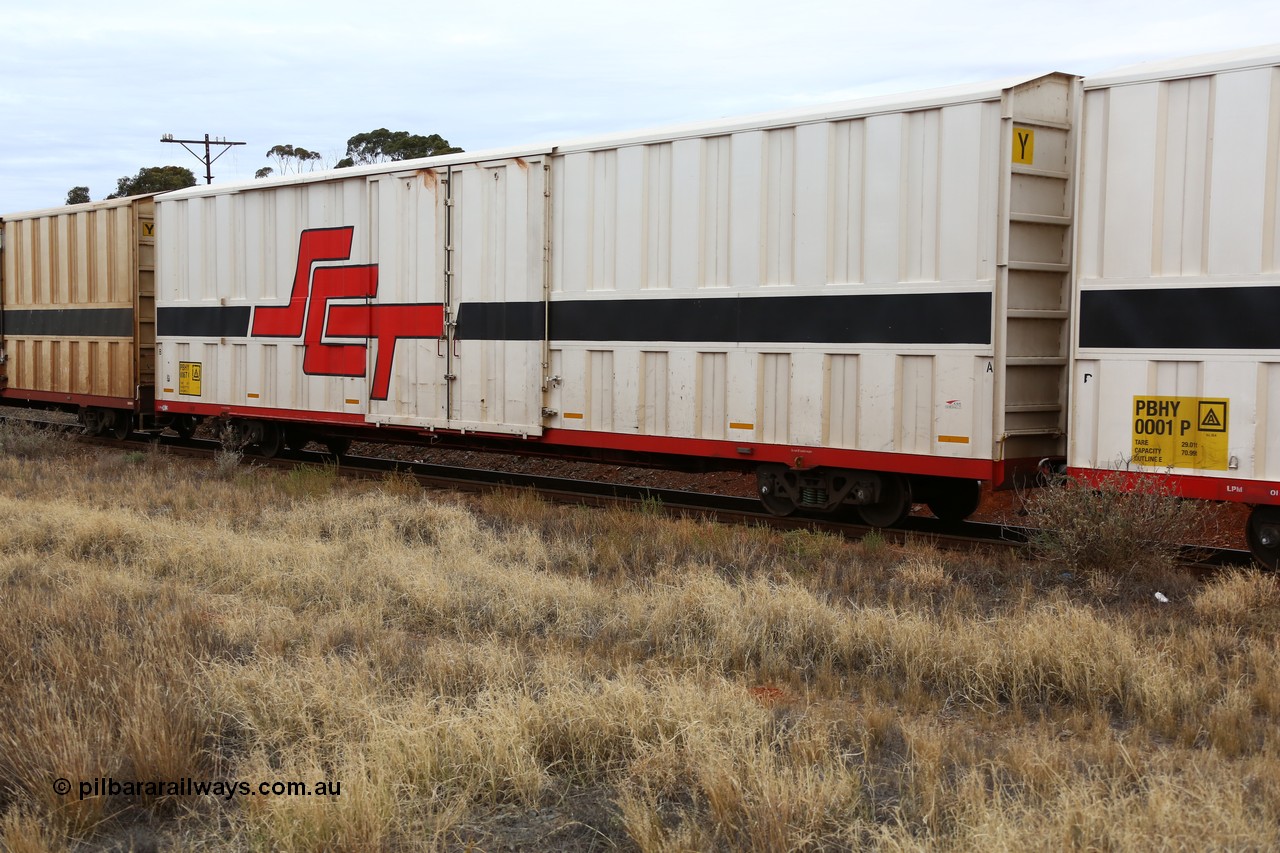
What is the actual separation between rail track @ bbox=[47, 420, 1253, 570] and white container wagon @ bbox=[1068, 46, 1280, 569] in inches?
38.2

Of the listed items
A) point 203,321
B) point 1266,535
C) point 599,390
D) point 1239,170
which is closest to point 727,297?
point 599,390

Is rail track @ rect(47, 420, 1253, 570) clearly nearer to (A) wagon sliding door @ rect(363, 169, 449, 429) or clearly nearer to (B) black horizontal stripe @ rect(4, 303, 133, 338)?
(A) wagon sliding door @ rect(363, 169, 449, 429)

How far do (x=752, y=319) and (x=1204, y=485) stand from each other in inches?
157

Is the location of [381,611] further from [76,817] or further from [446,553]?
[76,817]

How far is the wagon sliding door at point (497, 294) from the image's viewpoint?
39.5ft

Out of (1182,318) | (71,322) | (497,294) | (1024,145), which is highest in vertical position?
(1024,145)

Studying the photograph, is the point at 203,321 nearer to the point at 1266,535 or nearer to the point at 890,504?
the point at 890,504

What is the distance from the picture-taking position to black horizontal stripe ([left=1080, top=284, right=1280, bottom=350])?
25.6ft

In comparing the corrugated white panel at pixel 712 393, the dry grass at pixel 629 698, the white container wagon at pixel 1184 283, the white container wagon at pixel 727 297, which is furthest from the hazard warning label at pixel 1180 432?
the corrugated white panel at pixel 712 393

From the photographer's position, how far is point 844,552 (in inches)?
354

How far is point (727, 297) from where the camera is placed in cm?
1053

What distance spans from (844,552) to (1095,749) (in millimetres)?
4355

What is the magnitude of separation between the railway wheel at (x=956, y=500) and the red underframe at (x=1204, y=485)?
1.98 meters

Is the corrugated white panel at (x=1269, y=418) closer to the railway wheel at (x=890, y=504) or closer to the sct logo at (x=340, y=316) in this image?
the railway wheel at (x=890, y=504)
